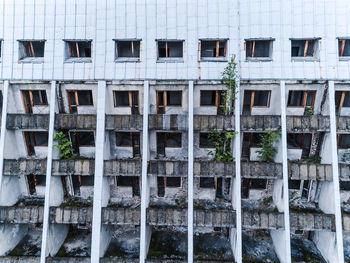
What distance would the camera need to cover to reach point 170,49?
15.1m

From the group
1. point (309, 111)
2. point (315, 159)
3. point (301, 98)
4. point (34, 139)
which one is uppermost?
point (301, 98)

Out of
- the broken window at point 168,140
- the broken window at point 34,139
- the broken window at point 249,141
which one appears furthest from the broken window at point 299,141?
the broken window at point 34,139

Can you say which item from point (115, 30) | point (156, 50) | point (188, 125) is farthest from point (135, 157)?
point (115, 30)

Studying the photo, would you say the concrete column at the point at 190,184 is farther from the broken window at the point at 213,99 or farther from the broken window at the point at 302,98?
the broken window at the point at 302,98

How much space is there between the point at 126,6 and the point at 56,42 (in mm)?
5263

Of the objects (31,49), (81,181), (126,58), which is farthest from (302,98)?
(31,49)

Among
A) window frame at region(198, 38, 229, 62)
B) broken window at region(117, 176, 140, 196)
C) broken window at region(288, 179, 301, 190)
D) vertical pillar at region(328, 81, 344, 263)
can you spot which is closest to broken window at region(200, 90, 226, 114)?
window frame at region(198, 38, 229, 62)

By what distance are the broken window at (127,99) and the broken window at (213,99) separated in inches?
179

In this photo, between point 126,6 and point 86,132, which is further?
point 86,132

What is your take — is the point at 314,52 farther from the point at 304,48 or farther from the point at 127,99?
the point at 127,99

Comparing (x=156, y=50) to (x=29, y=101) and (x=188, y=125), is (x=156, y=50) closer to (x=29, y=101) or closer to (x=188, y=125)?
(x=188, y=125)

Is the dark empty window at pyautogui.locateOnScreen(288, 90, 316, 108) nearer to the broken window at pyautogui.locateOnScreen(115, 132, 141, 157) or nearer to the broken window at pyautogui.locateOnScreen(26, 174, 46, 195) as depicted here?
the broken window at pyautogui.locateOnScreen(115, 132, 141, 157)

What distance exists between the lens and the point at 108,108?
1520cm

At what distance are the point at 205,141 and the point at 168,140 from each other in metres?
2.65
